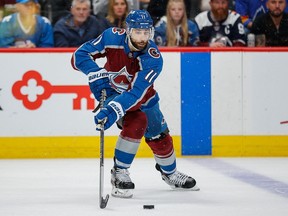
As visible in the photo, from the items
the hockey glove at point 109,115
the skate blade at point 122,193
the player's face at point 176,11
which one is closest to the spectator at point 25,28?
the player's face at point 176,11

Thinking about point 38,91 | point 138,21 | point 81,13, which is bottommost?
point 38,91

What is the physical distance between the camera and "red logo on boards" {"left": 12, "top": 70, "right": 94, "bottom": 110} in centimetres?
740

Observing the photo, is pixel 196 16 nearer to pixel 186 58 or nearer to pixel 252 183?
pixel 186 58

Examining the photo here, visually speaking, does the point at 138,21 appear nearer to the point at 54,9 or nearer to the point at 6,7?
the point at 54,9

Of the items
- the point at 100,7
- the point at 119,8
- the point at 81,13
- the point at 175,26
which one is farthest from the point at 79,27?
the point at 175,26

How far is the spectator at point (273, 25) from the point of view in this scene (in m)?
A: 7.76

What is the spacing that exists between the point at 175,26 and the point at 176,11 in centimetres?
13

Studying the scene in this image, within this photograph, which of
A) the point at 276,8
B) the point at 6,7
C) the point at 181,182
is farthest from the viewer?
the point at 276,8

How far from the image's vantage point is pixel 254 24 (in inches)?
309

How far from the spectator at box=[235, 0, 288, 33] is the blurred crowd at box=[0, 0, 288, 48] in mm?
11

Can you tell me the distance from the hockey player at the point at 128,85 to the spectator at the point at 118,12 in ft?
7.85

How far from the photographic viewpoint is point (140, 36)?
5008 mm

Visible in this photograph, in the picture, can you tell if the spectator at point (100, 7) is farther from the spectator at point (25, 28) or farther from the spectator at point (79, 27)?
the spectator at point (25, 28)

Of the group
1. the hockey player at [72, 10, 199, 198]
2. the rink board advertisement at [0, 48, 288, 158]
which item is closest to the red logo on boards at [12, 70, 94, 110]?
the rink board advertisement at [0, 48, 288, 158]
